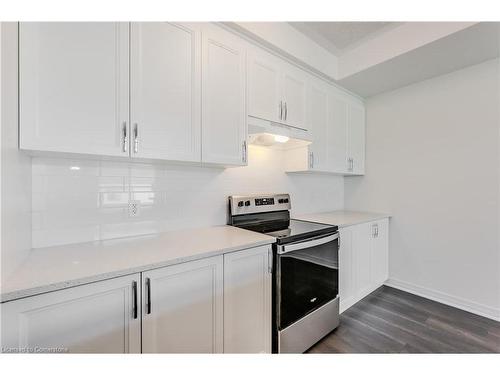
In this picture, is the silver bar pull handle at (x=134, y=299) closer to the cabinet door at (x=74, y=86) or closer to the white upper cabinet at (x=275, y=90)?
the cabinet door at (x=74, y=86)

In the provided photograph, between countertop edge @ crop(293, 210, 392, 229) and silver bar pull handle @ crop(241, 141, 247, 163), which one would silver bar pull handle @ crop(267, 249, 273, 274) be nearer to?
silver bar pull handle @ crop(241, 141, 247, 163)

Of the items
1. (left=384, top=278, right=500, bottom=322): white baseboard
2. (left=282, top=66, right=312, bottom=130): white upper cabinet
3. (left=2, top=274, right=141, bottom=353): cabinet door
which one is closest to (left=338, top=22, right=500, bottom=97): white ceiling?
(left=282, top=66, right=312, bottom=130): white upper cabinet

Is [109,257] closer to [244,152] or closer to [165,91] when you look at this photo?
[165,91]

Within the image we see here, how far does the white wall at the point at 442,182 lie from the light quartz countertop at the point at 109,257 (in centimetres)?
205

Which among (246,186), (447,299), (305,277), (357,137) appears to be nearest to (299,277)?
(305,277)

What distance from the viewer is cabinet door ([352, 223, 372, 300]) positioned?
7.16ft

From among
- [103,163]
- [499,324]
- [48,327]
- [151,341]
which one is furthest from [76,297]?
[499,324]

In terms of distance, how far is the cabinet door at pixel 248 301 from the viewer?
126 cm

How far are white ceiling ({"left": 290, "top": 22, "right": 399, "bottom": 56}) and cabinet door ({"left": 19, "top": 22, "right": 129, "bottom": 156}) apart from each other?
5.01ft

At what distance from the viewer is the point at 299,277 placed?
5.14 ft

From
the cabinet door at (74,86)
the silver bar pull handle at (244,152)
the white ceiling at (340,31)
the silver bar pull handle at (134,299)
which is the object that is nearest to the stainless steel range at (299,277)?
the silver bar pull handle at (244,152)

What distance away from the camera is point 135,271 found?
96 cm

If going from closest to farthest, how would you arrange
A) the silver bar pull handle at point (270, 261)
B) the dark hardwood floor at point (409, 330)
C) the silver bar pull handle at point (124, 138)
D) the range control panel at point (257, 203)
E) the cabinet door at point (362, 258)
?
the silver bar pull handle at point (124, 138), the silver bar pull handle at point (270, 261), the dark hardwood floor at point (409, 330), the range control panel at point (257, 203), the cabinet door at point (362, 258)
